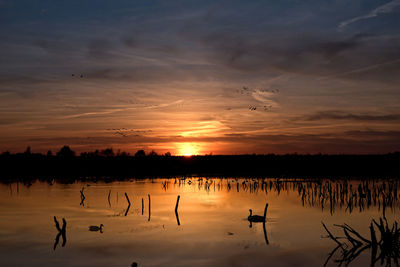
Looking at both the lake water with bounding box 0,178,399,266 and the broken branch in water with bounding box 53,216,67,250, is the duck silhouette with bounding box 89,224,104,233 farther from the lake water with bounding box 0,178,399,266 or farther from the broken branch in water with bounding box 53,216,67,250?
the broken branch in water with bounding box 53,216,67,250

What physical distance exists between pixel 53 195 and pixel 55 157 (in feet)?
122

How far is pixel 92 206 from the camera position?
2592 centimetres

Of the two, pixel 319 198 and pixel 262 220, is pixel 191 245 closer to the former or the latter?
pixel 262 220

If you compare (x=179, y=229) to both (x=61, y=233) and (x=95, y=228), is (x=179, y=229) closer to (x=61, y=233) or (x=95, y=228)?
(x=95, y=228)

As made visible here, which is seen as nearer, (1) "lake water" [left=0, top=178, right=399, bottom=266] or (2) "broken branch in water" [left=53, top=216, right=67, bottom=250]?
(1) "lake water" [left=0, top=178, right=399, bottom=266]

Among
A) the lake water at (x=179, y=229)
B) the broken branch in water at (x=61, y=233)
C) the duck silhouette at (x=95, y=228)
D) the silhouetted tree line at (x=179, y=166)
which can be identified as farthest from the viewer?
the silhouetted tree line at (x=179, y=166)

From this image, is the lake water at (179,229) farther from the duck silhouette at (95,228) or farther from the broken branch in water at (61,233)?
the duck silhouette at (95,228)

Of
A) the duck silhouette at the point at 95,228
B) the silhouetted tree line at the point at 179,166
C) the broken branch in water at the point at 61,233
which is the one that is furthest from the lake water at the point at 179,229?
the silhouetted tree line at the point at 179,166

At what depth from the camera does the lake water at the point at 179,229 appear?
566 inches

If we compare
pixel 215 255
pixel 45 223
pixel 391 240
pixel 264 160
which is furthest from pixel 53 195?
pixel 264 160

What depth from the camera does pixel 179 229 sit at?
62.4 feet

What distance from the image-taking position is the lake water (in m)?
14.4

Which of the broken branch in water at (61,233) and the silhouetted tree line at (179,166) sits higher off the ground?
the silhouetted tree line at (179,166)

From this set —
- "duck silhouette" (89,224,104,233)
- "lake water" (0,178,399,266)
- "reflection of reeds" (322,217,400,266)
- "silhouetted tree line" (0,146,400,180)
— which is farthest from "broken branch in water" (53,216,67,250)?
"silhouetted tree line" (0,146,400,180)
